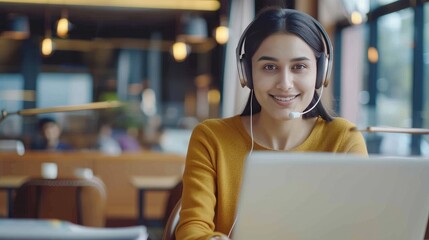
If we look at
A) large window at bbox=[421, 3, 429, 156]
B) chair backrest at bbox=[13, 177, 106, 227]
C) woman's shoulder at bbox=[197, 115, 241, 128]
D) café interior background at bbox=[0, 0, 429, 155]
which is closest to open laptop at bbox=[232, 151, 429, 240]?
woman's shoulder at bbox=[197, 115, 241, 128]

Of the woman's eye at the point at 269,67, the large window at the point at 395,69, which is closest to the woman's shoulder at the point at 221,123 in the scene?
the woman's eye at the point at 269,67

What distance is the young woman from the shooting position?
5.21 ft

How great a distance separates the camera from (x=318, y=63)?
1673 millimetres

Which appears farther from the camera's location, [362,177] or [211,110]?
[211,110]

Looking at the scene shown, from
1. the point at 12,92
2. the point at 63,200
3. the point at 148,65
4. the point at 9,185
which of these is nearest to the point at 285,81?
the point at 63,200

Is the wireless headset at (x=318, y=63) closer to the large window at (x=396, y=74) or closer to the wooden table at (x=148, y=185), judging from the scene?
the wooden table at (x=148, y=185)

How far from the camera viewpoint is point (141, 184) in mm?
5227

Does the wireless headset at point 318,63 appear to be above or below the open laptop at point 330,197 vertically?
above

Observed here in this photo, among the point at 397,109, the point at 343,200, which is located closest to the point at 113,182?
the point at 397,109

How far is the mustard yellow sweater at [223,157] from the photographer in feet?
5.28

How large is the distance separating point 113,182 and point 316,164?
18.4ft

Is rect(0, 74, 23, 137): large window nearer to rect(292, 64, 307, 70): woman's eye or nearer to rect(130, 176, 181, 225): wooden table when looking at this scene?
rect(130, 176, 181, 225): wooden table

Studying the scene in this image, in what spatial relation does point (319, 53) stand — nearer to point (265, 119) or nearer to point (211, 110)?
point (265, 119)

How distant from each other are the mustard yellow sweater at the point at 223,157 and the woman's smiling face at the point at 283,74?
0.13 metres
